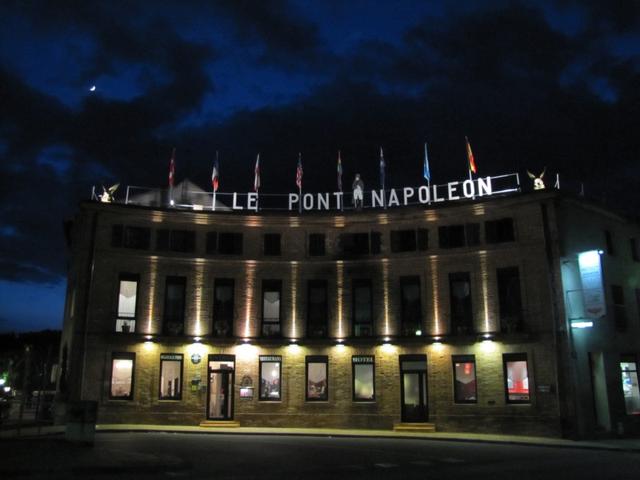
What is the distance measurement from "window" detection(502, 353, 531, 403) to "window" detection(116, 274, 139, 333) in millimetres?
18882

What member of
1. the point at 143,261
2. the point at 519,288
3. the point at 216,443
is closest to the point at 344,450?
the point at 216,443

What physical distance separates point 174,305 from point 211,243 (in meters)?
3.86

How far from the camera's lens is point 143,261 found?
32688 mm

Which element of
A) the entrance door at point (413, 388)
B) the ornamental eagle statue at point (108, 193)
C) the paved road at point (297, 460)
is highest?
the ornamental eagle statue at point (108, 193)

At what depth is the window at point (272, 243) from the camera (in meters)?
33.9

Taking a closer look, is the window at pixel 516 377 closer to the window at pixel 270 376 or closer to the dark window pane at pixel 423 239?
the dark window pane at pixel 423 239

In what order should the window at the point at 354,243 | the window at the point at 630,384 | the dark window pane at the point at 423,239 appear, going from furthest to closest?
the window at the point at 354,243 < the dark window pane at the point at 423,239 < the window at the point at 630,384

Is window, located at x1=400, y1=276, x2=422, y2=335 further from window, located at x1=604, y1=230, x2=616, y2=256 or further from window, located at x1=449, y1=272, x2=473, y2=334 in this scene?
window, located at x1=604, y1=230, x2=616, y2=256

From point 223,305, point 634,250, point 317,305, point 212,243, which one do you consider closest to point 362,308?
point 317,305

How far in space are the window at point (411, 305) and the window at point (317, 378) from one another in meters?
4.61

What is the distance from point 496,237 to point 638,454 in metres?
12.1

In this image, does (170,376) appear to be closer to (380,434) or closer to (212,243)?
(212,243)

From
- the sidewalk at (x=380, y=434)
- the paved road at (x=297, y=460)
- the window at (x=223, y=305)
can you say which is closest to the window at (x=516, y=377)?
the sidewalk at (x=380, y=434)

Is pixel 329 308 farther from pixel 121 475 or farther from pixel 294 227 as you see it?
Answer: pixel 121 475
